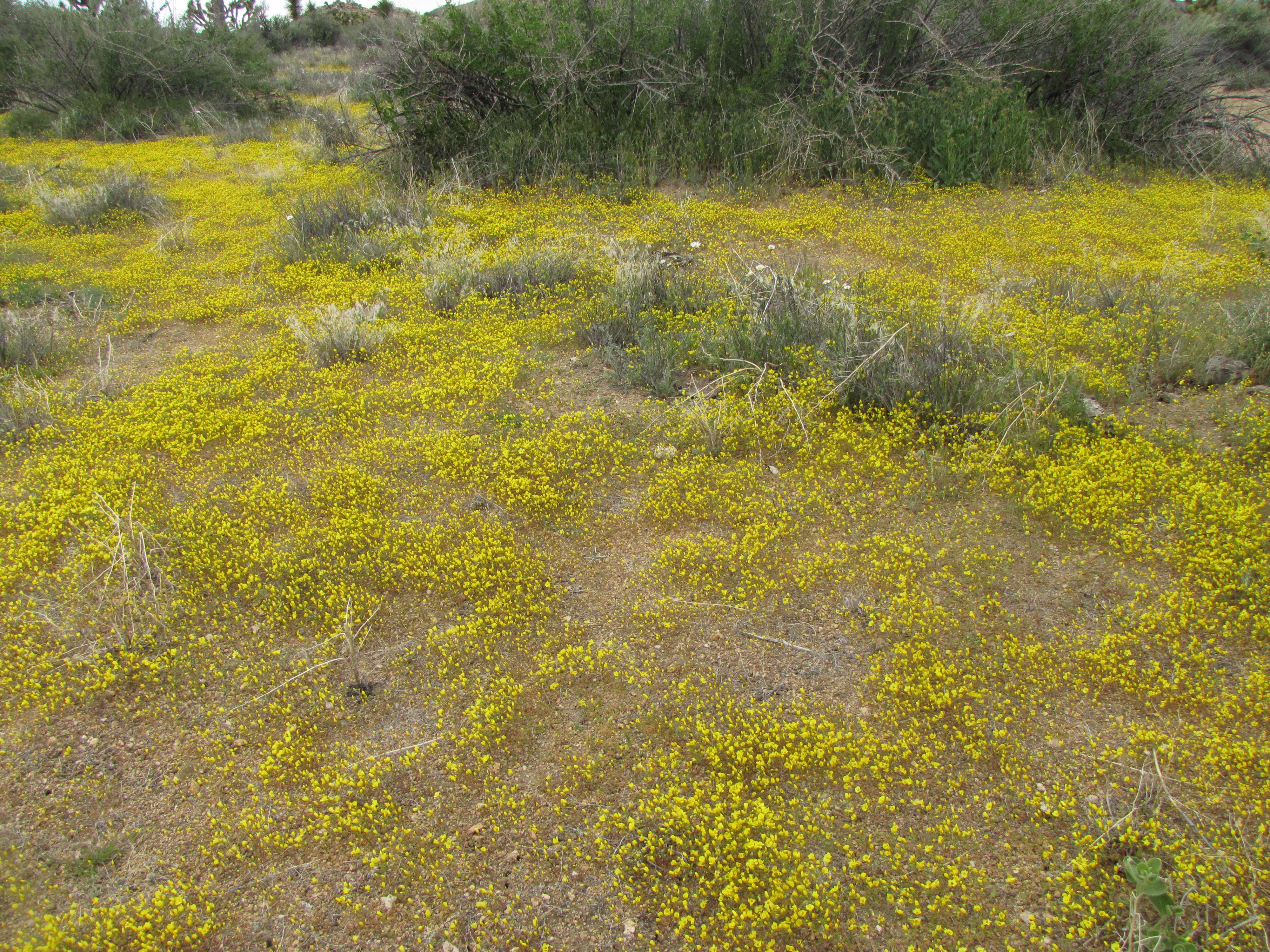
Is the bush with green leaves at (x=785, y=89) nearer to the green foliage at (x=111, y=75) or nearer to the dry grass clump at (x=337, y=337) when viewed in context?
the dry grass clump at (x=337, y=337)

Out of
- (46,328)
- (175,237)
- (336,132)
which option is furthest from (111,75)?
(46,328)

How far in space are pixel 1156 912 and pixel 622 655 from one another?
7.28ft

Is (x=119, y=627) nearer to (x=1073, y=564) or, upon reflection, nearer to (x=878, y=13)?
(x=1073, y=564)

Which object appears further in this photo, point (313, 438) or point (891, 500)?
point (313, 438)

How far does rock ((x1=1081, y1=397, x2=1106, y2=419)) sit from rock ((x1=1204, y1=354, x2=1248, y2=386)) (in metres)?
0.91

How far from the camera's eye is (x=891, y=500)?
14.8 ft

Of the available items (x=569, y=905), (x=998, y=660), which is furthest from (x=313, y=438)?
(x=998, y=660)

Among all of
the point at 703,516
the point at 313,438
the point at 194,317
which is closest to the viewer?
the point at 703,516

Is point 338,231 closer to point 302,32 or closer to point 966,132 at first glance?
point 966,132

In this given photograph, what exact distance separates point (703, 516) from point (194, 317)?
5.43 metres

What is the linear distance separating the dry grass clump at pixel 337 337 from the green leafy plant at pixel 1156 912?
19.2 ft

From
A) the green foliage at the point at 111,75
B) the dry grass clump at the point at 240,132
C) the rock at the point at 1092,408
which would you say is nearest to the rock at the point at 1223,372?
the rock at the point at 1092,408

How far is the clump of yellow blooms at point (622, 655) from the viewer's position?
2.68m

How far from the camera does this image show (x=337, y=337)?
6.12 metres
